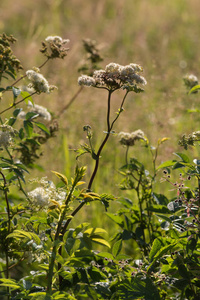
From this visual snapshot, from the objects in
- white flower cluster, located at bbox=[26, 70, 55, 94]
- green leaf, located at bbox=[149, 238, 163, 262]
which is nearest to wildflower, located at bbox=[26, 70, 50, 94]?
white flower cluster, located at bbox=[26, 70, 55, 94]

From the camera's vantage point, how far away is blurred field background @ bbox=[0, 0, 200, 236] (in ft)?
12.3

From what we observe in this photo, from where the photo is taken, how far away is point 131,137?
6.31 ft

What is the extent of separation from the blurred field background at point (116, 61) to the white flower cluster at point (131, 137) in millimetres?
590

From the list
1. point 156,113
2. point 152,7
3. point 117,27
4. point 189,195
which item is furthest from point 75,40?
point 189,195

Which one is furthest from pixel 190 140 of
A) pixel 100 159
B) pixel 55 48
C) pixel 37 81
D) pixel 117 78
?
pixel 100 159

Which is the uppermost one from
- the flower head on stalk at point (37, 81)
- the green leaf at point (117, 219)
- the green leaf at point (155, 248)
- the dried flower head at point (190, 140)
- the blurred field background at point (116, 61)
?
the blurred field background at point (116, 61)

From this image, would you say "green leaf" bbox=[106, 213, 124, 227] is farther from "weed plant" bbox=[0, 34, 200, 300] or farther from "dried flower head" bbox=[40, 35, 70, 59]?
"dried flower head" bbox=[40, 35, 70, 59]

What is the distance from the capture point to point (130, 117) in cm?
474

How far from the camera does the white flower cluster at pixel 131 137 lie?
1.89 meters

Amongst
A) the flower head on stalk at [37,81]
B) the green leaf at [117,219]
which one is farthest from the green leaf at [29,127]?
the green leaf at [117,219]

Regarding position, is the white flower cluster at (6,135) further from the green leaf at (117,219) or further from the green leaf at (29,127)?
the green leaf at (117,219)

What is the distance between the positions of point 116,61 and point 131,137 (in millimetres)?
4184

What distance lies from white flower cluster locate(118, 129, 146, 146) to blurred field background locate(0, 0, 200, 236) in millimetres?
590

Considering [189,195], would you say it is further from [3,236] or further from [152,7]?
[152,7]
